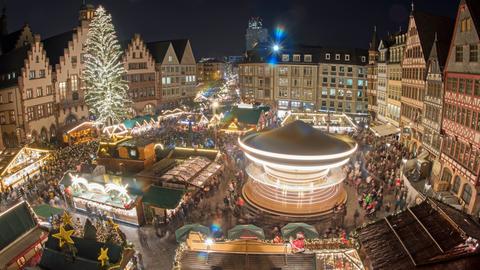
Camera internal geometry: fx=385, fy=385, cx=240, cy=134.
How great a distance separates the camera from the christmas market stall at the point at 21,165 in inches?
1128

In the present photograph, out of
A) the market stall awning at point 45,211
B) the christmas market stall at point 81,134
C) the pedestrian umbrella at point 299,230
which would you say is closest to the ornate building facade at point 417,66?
the pedestrian umbrella at point 299,230

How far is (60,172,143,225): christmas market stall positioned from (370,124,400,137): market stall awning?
95.6 feet

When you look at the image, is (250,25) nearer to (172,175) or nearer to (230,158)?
(230,158)

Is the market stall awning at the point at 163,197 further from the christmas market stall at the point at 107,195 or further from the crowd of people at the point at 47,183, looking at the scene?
the crowd of people at the point at 47,183

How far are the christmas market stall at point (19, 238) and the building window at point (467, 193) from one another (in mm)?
25884

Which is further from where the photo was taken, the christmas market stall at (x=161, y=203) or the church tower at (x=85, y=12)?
the church tower at (x=85, y=12)

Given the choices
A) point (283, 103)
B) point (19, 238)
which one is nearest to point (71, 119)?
point (283, 103)

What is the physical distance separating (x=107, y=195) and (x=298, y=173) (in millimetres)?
12936

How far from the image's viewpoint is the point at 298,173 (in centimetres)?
2633

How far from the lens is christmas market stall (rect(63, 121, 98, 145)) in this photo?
44.3 meters

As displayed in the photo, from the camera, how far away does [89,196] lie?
2598 centimetres

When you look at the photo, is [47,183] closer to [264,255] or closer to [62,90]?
[264,255]

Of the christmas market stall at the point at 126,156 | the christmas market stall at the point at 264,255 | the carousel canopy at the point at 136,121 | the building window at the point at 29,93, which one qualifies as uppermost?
the building window at the point at 29,93

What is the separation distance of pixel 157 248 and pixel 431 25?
1298 inches
